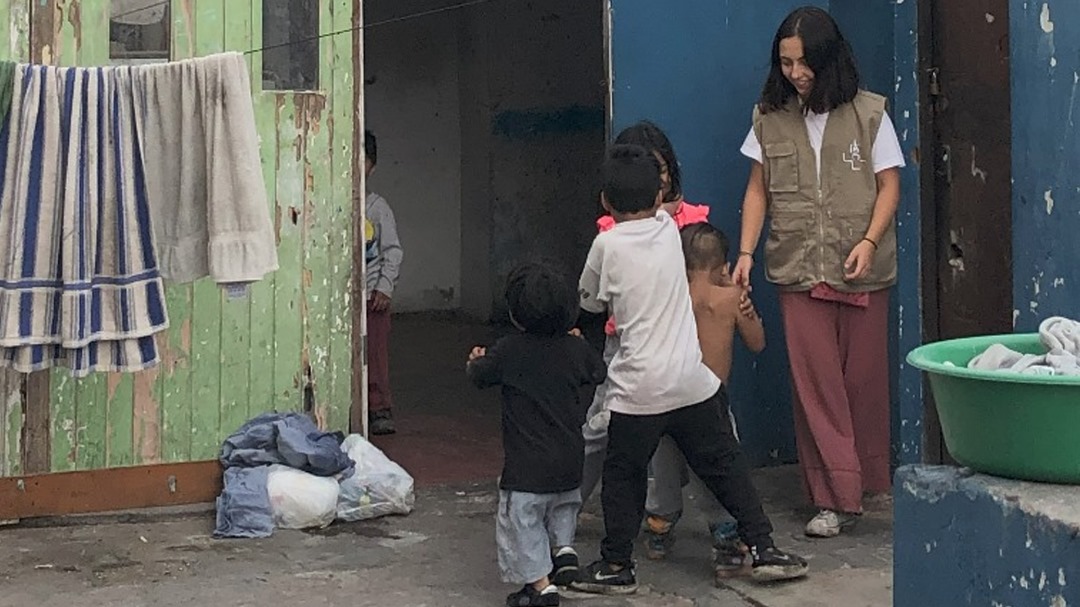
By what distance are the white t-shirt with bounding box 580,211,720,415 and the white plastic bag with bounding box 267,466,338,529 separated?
1.26 meters

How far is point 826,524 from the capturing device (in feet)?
17.0

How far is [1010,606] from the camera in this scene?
9.37 ft

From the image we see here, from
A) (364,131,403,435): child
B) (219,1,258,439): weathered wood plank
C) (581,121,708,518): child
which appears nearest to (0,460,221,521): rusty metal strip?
(219,1,258,439): weathered wood plank

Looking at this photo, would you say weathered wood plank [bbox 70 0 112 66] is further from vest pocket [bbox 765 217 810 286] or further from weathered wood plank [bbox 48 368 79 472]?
vest pocket [bbox 765 217 810 286]

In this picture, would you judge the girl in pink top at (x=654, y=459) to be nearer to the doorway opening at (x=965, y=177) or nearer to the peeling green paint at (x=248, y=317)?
the doorway opening at (x=965, y=177)

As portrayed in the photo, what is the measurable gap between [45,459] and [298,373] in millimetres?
953

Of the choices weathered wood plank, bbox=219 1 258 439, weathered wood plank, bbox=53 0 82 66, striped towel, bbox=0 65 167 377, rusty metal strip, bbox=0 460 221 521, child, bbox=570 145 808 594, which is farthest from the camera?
weathered wood plank, bbox=219 1 258 439

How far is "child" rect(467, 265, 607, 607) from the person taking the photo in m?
4.40

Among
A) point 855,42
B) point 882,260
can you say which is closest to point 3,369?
point 882,260

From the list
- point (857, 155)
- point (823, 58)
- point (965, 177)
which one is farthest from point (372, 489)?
point (965, 177)

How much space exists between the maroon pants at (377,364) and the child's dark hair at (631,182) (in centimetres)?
280

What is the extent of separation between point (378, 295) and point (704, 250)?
2.54 m

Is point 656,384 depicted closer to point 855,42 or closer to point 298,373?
point 298,373

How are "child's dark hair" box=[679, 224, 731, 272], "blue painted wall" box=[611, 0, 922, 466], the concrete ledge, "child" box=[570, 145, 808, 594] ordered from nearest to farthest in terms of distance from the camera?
1. the concrete ledge
2. "child" box=[570, 145, 808, 594]
3. "child's dark hair" box=[679, 224, 731, 272]
4. "blue painted wall" box=[611, 0, 922, 466]
